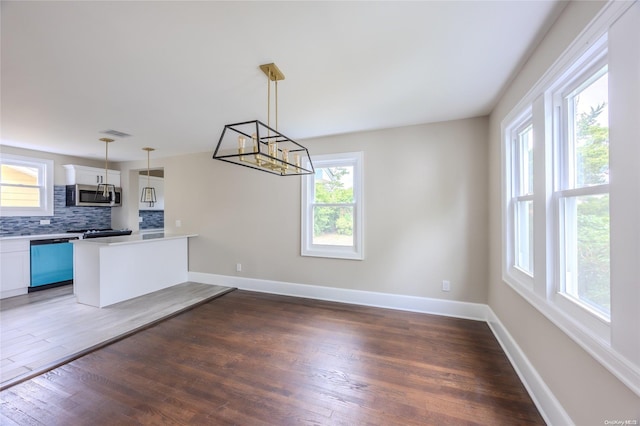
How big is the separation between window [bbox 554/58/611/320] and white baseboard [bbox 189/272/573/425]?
0.71 metres

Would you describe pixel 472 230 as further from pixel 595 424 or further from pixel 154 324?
pixel 154 324

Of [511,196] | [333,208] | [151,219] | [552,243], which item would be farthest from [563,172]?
[151,219]

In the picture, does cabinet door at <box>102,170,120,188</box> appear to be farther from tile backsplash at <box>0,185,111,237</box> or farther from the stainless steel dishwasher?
the stainless steel dishwasher

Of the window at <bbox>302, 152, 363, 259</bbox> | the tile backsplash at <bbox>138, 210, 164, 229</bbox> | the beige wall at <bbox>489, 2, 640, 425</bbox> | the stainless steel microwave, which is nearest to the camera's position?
the beige wall at <bbox>489, 2, 640, 425</bbox>

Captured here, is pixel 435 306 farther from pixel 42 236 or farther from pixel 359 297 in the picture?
pixel 42 236

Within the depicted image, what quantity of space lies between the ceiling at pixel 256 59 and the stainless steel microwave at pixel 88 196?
78.5 inches

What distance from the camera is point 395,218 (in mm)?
3488

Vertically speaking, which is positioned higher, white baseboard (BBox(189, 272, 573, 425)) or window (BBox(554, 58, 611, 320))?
window (BBox(554, 58, 611, 320))

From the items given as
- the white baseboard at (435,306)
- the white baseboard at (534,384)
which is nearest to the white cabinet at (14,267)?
the white baseboard at (435,306)

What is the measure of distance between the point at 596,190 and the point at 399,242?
2.26 metres

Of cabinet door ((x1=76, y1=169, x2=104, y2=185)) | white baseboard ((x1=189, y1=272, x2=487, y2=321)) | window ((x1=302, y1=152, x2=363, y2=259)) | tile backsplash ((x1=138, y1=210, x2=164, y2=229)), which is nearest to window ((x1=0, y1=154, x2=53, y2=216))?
cabinet door ((x1=76, y1=169, x2=104, y2=185))

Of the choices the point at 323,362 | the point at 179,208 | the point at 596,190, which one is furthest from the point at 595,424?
the point at 179,208

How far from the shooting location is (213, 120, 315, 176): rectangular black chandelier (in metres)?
1.89

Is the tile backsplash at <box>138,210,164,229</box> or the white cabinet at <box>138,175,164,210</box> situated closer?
the white cabinet at <box>138,175,164,210</box>
